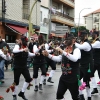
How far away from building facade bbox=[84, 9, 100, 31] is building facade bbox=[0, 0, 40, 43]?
77.3 metres

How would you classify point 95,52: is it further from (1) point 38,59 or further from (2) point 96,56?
(1) point 38,59

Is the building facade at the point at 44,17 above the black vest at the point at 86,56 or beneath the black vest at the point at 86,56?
above

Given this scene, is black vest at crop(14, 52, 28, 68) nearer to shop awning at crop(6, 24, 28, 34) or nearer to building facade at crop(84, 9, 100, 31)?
shop awning at crop(6, 24, 28, 34)

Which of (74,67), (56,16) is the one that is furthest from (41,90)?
(56,16)

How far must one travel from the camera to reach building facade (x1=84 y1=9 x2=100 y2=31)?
109912 millimetres

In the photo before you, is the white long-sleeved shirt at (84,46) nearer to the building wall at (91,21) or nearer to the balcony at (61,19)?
the balcony at (61,19)

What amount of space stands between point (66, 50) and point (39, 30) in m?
28.9

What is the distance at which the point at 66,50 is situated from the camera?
6.55 m

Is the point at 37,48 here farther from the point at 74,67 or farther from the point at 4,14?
the point at 4,14

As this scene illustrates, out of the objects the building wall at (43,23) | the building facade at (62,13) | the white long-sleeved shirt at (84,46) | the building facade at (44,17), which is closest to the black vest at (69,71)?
the white long-sleeved shirt at (84,46)

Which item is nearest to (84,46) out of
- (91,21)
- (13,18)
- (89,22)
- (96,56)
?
(96,56)

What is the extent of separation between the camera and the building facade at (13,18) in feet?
87.5

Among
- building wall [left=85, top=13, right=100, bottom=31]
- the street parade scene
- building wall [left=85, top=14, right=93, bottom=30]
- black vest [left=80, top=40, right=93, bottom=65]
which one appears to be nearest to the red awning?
the street parade scene

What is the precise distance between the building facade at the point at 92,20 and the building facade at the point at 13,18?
77301mm
